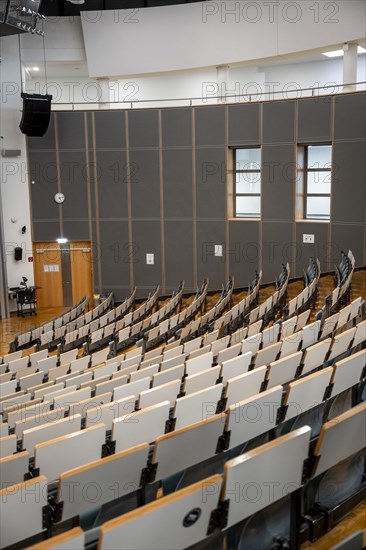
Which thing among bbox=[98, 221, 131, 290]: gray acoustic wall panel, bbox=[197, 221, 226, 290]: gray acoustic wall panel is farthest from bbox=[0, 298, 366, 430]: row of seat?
bbox=[98, 221, 131, 290]: gray acoustic wall panel

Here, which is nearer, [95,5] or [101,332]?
[101,332]

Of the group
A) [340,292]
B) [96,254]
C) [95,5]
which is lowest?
[96,254]

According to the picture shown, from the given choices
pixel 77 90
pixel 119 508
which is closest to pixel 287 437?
pixel 119 508

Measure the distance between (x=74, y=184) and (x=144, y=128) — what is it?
2320 mm

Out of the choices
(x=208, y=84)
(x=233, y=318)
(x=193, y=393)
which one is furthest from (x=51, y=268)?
(x=193, y=393)

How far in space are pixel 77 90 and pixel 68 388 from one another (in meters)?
12.4

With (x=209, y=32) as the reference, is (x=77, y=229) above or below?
below

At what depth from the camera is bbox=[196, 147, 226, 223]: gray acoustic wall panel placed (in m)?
12.9

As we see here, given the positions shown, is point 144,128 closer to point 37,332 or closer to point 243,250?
point 243,250

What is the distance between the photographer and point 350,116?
35.8 ft

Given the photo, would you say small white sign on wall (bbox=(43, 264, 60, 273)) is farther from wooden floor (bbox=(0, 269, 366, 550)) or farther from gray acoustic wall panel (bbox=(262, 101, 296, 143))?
gray acoustic wall panel (bbox=(262, 101, 296, 143))

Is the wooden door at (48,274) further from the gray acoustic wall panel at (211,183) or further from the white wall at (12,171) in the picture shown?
the gray acoustic wall panel at (211,183)

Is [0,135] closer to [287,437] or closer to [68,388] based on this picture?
[68,388]

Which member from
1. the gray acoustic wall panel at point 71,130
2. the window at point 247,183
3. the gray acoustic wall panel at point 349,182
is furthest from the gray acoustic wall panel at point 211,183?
the gray acoustic wall panel at point 71,130
